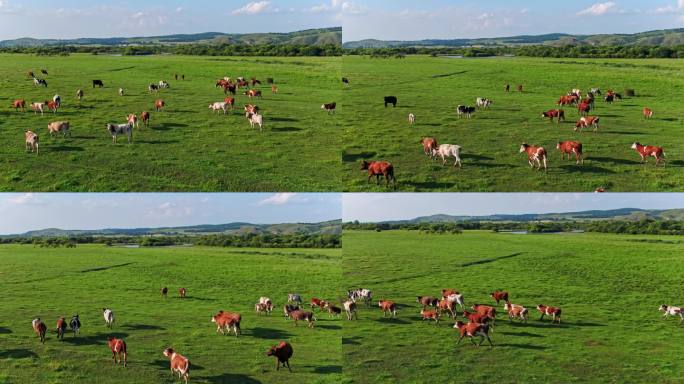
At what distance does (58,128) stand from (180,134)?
321 cm

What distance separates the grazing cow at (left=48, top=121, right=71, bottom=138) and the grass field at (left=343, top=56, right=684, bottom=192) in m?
7.66

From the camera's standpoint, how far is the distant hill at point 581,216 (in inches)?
578

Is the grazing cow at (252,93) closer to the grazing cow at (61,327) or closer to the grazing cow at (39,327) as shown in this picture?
the grazing cow at (61,327)

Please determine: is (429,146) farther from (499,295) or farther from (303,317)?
(303,317)

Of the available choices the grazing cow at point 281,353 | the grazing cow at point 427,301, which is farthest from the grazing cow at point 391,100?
the grazing cow at point 281,353

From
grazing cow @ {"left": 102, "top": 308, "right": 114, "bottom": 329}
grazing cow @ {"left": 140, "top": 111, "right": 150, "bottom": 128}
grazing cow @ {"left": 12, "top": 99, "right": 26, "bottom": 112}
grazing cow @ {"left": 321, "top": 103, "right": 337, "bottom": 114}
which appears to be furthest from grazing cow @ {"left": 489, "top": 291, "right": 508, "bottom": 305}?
grazing cow @ {"left": 12, "top": 99, "right": 26, "bottom": 112}

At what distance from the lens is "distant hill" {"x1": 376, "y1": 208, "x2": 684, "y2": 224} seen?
48.1 ft

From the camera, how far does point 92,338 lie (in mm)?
14297

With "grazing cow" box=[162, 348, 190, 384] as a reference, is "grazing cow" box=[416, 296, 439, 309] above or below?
above

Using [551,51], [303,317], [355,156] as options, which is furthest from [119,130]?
[551,51]

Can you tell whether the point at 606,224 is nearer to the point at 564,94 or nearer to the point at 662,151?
the point at 662,151

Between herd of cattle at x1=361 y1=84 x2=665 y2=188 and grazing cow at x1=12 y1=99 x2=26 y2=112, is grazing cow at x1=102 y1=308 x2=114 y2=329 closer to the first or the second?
Result: grazing cow at x1=12 y1=99 x2=26 y2=112

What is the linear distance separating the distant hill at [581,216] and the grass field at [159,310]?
11.1 feet

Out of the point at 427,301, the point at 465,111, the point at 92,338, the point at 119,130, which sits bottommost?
the point at 92,338
